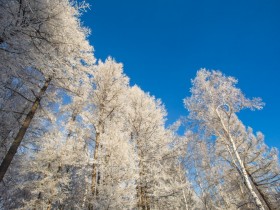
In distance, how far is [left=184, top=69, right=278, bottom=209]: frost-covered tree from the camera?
989cm

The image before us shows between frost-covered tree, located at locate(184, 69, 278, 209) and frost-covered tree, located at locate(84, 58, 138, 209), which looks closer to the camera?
frost-covered tree, located at locate(84, 58, 138, 209)

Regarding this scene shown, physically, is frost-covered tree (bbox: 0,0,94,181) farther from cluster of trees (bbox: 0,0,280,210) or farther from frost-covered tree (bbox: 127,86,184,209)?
frost-covered tree (bbox: 127,86,184,209)

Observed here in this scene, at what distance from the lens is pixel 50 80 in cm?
817

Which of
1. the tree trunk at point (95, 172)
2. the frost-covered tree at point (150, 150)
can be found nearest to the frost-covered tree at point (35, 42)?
the tree trunk at point (95, 172)

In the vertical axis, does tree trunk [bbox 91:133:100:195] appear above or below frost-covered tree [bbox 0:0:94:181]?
below

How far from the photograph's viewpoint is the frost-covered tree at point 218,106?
9891 millimetres

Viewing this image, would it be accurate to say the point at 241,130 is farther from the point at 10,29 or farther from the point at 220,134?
the point at 10,29

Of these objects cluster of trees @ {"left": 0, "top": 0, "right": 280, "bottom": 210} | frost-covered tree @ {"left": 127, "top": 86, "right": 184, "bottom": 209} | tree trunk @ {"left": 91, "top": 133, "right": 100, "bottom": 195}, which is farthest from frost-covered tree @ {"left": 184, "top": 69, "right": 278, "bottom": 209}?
tree trunk @ {"left": 91, "top": 133, "right": 100, "bottom": 195}

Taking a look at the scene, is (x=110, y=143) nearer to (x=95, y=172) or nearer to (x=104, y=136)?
(x=104, y=136)

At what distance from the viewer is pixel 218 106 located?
33.7ft

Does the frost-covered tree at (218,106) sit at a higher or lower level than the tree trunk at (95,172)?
Result: higher

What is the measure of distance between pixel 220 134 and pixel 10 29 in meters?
9.98

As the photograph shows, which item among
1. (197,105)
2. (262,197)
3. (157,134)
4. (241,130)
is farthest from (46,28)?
(262,197)

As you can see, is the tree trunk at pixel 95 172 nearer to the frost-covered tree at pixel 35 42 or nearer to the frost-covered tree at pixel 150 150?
the frost-covered tree at pixel 150 150
